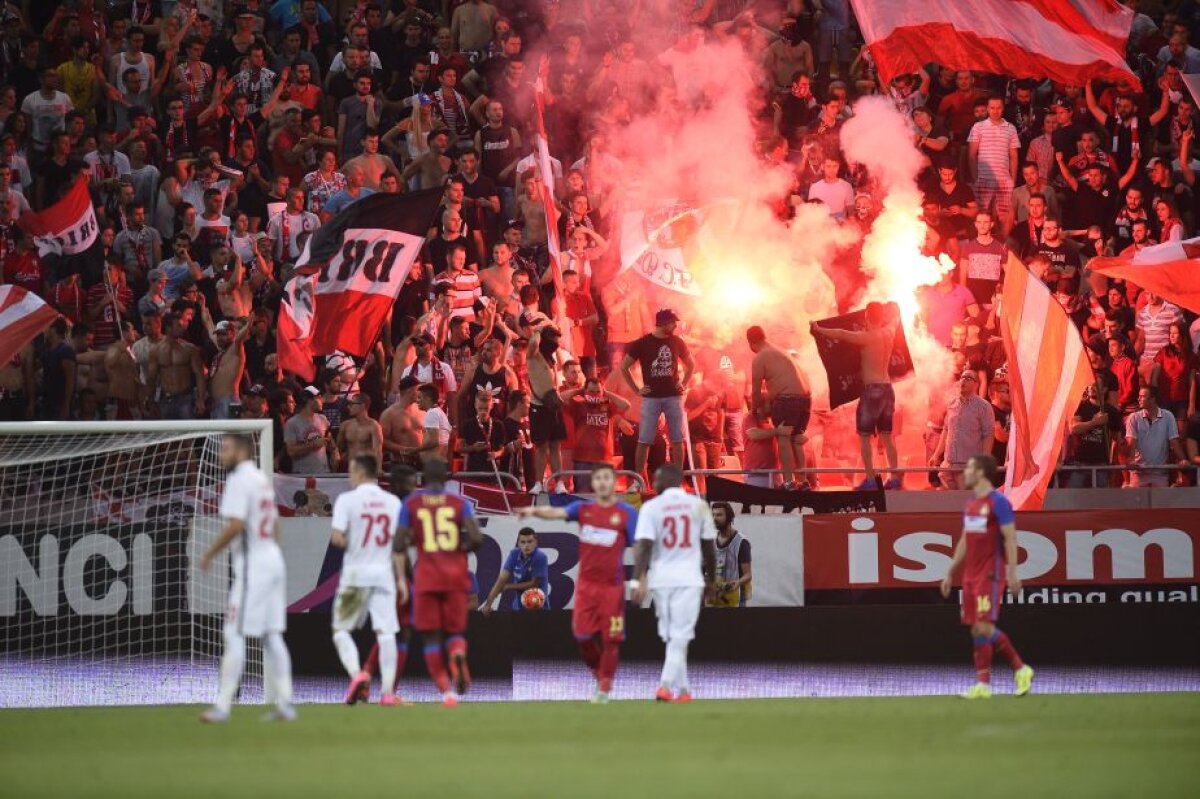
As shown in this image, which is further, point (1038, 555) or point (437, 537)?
point (1038, 555)

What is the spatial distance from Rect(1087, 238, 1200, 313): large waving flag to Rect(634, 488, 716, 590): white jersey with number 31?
6007 millimetres

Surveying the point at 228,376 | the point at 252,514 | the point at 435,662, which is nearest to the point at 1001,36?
the point at 228,376

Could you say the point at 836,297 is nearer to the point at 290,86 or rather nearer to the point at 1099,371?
the point at 1099,371

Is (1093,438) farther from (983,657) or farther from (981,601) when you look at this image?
(983,657)

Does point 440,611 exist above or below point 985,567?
below

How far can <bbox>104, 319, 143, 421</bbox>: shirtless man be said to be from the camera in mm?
18469

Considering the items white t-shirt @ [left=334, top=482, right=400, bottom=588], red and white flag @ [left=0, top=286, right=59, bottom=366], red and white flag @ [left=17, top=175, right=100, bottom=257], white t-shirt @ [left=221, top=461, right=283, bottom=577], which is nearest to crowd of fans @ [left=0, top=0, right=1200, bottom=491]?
red and white flag @ [left=17, top=175, right=100, bottom=257]

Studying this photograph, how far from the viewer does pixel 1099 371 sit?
19172 mm

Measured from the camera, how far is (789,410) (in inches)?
714

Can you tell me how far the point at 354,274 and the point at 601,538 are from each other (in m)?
5.35

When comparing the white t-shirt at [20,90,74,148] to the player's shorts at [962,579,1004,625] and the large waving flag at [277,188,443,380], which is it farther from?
the player's shorts at [962,579,1004,625]

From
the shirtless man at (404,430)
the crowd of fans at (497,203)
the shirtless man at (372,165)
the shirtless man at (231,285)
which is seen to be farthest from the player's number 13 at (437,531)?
the shirtless man at (372,165)

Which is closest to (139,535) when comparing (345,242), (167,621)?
(167,621)

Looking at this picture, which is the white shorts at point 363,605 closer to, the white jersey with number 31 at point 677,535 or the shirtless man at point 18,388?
the white jersey with number 31 at point 677,535
